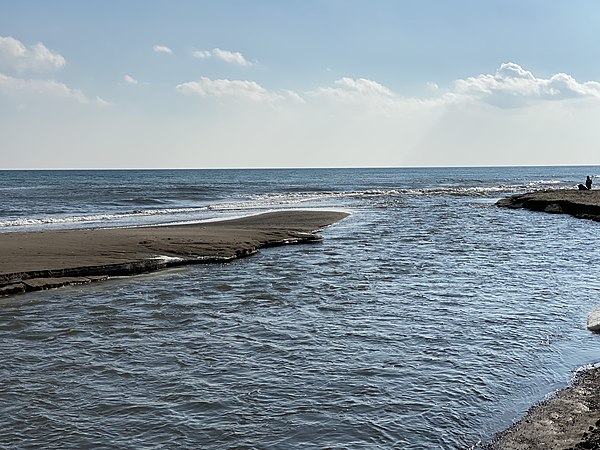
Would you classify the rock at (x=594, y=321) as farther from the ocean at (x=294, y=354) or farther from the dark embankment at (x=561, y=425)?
the dark embankment at (x=561, y=425)

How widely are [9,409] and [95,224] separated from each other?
75.6ft

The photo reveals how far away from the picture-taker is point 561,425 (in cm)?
635

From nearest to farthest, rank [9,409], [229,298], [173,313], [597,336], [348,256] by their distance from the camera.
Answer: [9,409]
[597,336]
[173,313]
[229,298]
[348,256]

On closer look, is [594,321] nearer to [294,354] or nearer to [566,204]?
[294,354]

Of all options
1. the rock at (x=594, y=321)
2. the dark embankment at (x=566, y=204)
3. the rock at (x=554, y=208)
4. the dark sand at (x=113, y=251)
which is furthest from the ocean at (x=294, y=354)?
the rock at (x=554, y=208)

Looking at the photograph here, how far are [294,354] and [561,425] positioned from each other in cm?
384

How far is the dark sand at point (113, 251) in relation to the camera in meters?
14.1

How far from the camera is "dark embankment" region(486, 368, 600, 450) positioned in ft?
19.3

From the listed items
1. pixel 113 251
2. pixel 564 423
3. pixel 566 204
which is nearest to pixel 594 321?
pixel 564 423

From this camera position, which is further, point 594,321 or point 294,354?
point 594,321

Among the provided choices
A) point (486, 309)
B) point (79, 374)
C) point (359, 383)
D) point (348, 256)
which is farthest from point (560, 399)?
point (348, 256)

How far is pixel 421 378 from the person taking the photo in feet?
26.3

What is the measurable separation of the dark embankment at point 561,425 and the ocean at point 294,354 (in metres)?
0.21

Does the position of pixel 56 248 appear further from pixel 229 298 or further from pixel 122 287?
pixel 229 298
